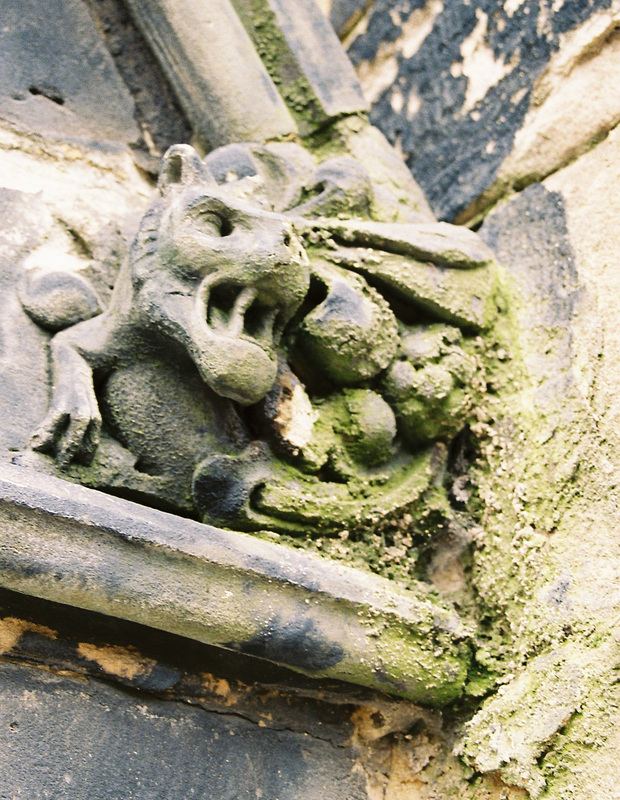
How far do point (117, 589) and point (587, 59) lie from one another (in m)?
1.51

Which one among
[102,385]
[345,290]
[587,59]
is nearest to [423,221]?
[345,290]

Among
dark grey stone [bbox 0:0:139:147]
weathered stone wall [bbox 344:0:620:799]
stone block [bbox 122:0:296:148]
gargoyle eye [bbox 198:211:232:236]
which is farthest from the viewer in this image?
stone block [bbox 122:0:296:148]

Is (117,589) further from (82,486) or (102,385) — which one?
(102,385)

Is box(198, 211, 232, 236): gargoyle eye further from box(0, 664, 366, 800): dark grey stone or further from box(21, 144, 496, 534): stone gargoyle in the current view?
box(0, 664, 366, 800): dark grey stone

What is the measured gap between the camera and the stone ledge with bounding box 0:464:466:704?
1.12 meters

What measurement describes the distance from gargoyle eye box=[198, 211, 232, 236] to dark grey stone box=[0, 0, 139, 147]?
1.78 ft

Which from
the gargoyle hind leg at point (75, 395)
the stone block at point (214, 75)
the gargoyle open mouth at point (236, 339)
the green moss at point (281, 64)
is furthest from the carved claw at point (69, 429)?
the green moss at point (281, 64)

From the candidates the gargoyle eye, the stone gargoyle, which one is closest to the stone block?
the stone gargoyle

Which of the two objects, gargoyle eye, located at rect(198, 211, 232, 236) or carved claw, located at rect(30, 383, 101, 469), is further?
gargoyle eye, located at rect(198, 211, 232, 236)

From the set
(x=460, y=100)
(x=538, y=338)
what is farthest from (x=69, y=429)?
(x=460, y=100)

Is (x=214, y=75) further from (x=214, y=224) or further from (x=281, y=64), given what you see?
(x=214, y=224)

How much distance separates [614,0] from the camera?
1.81 m

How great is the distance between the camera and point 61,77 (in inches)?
70.1

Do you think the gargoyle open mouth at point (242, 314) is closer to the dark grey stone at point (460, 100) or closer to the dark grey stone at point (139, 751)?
the dark grey stone at point (139, 751)
